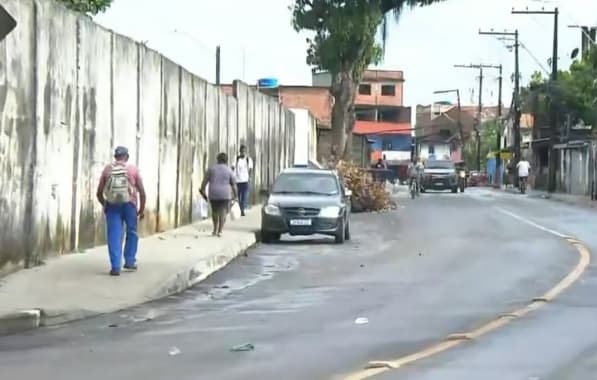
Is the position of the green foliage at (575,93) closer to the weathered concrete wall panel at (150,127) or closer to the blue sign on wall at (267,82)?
the blue sign on wall at (267,82)

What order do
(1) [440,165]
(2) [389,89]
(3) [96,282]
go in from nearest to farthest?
(3) [96,282] → (1) [440,165] → (2) [389,89]

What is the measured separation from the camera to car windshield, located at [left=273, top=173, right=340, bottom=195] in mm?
25453

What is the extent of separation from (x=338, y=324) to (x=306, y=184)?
13350 mm

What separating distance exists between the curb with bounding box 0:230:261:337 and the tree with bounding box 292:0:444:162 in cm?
1910

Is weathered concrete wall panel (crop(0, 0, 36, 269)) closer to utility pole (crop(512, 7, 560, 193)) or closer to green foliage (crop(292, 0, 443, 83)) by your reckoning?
green foliage (crop(292, 0, 443, 83))

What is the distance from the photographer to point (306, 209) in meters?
24.3

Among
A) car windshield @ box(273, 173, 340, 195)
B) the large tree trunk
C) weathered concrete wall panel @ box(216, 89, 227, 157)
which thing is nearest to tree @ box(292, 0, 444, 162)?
the large tree trunk

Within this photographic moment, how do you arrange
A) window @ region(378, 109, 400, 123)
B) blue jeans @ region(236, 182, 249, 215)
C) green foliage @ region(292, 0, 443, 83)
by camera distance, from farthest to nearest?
window @ region(378, 109, 400, 123) → green foliage @ region(292, 0, 443, 83) → blue jeans @ region(236, 182, 249, 215)

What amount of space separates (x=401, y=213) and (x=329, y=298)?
22.2 meters

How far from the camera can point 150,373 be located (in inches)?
371

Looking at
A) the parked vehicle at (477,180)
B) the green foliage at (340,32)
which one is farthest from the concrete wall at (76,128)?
the parked vehicle at (477,180)

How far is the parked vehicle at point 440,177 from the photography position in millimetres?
60344

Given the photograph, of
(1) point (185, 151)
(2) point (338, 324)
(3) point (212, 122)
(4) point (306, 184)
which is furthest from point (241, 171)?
(2) point (338, 324)

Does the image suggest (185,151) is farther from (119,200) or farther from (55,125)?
(119,200)
